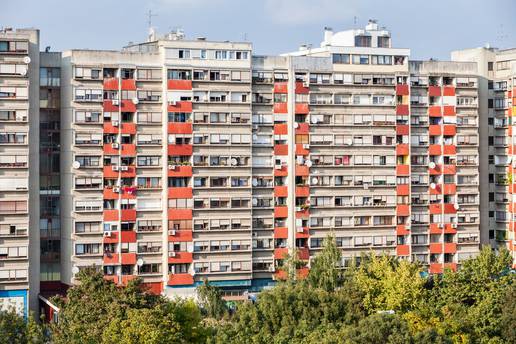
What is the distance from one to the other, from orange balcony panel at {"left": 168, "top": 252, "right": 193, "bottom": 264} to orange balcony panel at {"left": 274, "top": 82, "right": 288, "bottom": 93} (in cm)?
1423

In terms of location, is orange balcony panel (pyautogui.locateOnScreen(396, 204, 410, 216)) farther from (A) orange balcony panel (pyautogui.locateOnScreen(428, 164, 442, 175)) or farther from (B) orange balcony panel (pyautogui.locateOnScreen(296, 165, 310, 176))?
(B) orange balcony panel (pyautogui.locateOnScreen(296, 165, 310, 176))

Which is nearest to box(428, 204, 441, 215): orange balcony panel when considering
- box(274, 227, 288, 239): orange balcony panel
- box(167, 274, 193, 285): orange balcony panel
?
box(274, 227, 288, 239): orange balcony panel

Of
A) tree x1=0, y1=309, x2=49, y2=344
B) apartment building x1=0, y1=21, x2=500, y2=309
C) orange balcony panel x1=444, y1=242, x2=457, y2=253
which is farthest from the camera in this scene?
orange balcony panel x1=444, y1=242, x2=457, y2=253

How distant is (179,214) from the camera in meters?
86.3

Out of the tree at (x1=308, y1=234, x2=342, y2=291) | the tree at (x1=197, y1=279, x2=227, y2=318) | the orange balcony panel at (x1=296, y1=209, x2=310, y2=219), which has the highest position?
the orange balcony panel at (x1=296, y1=209, x2=310, y2=219)

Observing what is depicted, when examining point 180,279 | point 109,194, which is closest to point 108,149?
point 109,194

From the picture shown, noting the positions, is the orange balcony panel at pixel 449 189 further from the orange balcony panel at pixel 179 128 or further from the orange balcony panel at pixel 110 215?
the orange balcony panel at pixel 110 215

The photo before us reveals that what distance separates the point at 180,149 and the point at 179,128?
1.53 m

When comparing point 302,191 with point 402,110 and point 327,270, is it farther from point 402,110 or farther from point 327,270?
point 402,110

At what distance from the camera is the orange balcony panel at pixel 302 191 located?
9038 centimetres

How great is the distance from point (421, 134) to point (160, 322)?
129ft

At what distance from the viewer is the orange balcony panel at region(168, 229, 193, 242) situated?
86044mm

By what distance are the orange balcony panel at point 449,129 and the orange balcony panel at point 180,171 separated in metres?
21.7

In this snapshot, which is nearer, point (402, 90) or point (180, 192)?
point (180, 192)
